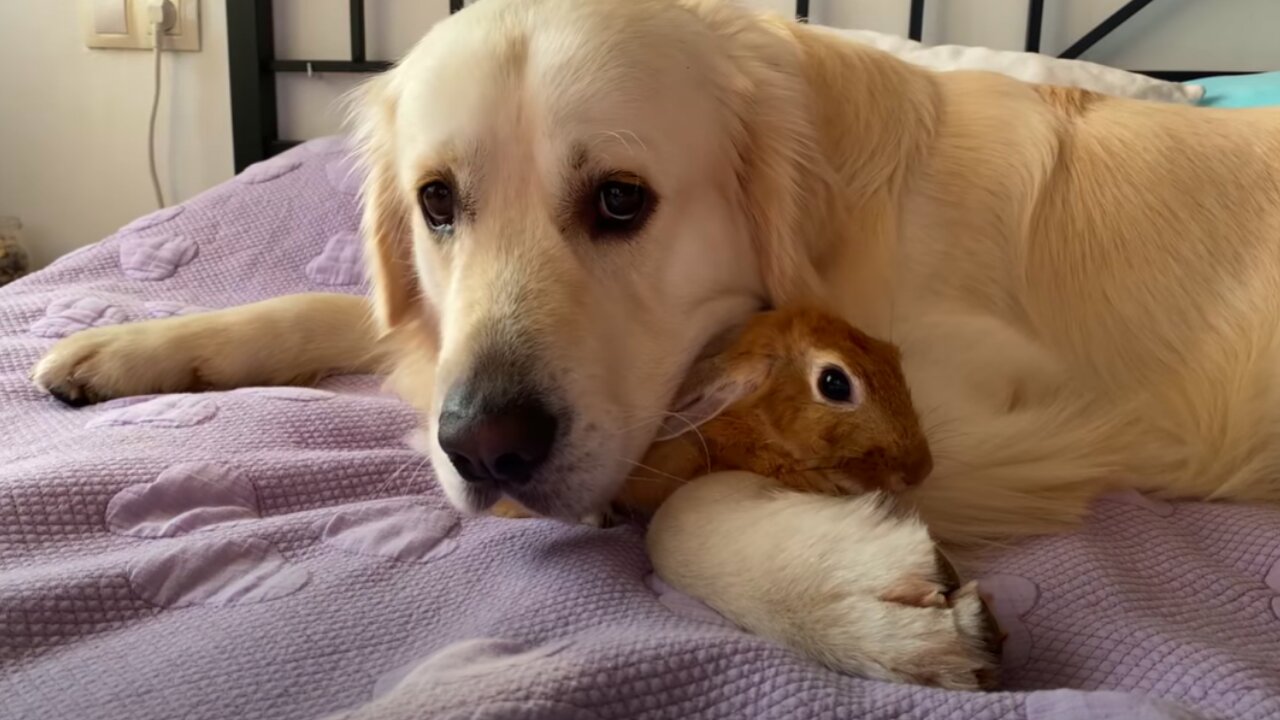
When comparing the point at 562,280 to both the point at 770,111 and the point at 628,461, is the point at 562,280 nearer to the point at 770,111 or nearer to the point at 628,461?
the point at 628,461

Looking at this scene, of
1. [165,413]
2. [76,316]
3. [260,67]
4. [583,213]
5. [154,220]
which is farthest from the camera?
[260,67]

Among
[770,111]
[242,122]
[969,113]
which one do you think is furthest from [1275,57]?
[242,122]

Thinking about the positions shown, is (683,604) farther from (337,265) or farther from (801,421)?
(337,265)

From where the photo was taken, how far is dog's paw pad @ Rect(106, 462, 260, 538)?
1.00 meters

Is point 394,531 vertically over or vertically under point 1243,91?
under

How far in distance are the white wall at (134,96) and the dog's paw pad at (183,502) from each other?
2.11 meters

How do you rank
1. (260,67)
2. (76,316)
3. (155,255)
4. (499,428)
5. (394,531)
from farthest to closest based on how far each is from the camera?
(260,67) → (155,255) → (76,316) → (394,531) → (499,428)

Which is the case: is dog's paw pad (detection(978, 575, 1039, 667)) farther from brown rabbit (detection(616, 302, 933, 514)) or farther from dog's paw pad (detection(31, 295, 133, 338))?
dog's paw pad (detection(31, 295, 133, 338))

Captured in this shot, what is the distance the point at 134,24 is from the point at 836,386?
277 centimetres

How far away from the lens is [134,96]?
9.87ft

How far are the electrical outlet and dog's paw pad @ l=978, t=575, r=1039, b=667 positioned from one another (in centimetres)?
282

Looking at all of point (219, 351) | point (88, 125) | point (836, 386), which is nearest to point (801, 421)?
point (836, 386)

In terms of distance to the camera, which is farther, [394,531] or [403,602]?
[394,531]

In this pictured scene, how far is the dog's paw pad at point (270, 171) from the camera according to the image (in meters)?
2.33
